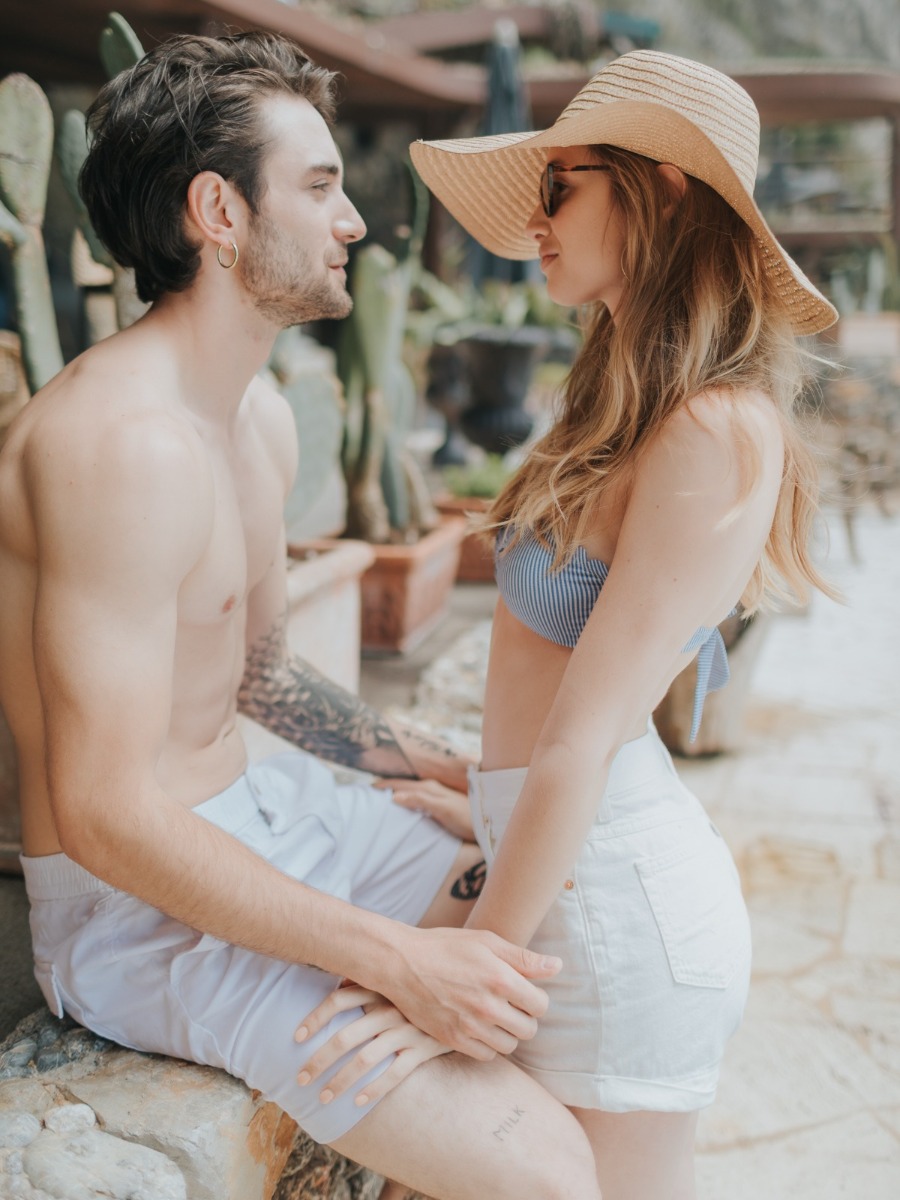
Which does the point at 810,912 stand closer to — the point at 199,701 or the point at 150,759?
the point at 199,701

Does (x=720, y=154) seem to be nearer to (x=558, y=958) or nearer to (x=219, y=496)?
(x=219, y=496)

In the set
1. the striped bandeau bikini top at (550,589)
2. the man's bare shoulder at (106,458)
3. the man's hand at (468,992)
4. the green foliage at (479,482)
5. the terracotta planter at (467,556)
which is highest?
the man's bare shoulder at (106,458)

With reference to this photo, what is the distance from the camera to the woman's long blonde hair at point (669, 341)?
139 centimetres

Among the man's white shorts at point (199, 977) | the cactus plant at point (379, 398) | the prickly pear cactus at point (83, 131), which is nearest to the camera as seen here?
the man's white shorts at point (199, 977)

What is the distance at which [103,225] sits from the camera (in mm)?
1513

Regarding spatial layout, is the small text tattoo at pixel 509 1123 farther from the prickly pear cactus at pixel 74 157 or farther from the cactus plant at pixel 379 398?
the cactus plant at pixel 379 398

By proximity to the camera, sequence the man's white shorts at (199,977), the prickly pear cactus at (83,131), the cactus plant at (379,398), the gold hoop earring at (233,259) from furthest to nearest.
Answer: the cactus plant at (379,398)
the prickly pear cactus at (83,131)
the gold hoop earring at (233,259)
the man's white shorts at (199,977)

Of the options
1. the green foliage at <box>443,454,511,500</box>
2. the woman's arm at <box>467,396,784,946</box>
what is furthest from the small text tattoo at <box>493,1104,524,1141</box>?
the green foliage at <box>443,454,511,500</box>

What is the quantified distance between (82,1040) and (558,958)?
0.66 m

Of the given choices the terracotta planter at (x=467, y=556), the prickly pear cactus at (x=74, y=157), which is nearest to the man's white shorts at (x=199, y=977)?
the prickly pear cactus at (x=74, y=157)

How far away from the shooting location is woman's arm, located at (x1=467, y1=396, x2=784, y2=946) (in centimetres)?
128

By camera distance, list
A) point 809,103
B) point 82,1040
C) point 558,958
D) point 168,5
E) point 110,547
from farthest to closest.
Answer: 1. point 809,103
2. point 168,5
3. point 82,1040
4. point 558,958
5. point 110,547

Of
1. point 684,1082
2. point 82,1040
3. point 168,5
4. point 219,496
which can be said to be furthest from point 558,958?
point 168,5

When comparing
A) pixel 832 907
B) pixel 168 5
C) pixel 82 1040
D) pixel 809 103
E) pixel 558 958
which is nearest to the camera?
pixel 558 958
